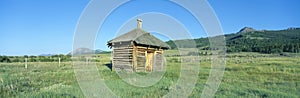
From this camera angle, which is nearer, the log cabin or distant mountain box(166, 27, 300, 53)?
the log cabin

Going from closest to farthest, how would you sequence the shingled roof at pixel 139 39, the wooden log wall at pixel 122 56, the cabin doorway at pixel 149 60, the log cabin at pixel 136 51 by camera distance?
the shingled roof at pixel 139 39, the log cabin at pixel 136 51, the wooden log wall at pixel 122 56, the cabin doorway at pixel 149 60

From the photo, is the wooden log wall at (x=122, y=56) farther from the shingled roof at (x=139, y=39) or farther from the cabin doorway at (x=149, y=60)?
the cabin doorway at (x=149, y=60)

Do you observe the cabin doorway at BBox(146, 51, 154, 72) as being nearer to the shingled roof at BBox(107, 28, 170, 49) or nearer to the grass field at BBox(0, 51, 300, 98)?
the shingled roof at BBox(107, 28, 170, 49)

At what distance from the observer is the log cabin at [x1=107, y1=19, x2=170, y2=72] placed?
20.4m

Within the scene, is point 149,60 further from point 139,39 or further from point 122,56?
point 139,39

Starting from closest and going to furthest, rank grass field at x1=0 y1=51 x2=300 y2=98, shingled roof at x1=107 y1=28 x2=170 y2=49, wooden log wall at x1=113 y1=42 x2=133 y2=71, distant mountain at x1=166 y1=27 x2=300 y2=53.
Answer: grass field at x1=0 y1=51 x2=300 y2=98 → shingled roof at x1=107 y1=28 x2=170 y2=49 → wooden log wall at x1=113 y1=42 x2=133 y2=71 → distant mountain at x1=166 y1=27 x2=300 y2=53

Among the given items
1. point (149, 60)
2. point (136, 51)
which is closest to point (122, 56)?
point (136, 51)

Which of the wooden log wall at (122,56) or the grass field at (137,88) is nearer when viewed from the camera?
the grass field at (137,88)

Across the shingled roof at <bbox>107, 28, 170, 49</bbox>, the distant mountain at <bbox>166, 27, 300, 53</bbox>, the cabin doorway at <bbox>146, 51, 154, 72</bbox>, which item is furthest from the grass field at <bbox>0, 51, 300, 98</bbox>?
the distant mountain at <bbox>166, 27, 300, 53</bbox>

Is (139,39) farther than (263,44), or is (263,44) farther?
(263,44)

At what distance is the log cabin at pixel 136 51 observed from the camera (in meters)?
20.4

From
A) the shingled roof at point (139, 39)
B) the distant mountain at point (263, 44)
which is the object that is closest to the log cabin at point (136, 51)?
the shingled roof at point (139, 39)

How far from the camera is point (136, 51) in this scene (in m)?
20.5

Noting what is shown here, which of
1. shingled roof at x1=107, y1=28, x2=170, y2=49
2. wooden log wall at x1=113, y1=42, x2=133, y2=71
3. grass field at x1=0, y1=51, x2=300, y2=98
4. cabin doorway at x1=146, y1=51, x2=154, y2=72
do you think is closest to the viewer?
grass field at x1=0, y1=51, x2=300, y2=98
